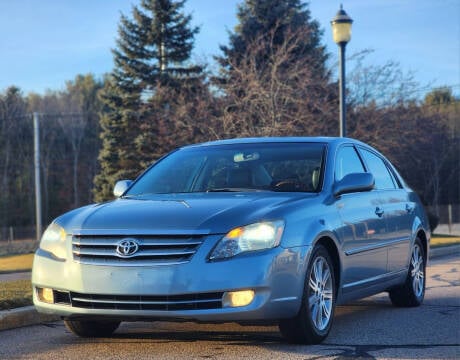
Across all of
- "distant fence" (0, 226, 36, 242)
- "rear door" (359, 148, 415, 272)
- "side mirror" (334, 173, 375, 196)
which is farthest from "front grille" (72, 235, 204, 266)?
"distant fence" (0, 226, 36, 242)

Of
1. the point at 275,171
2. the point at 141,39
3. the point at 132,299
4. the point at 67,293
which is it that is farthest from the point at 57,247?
the point at 141,39

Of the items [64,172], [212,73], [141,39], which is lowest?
[64,172]

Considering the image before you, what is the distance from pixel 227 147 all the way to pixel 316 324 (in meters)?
2.06

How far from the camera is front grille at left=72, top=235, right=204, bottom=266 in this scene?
17.7 ft

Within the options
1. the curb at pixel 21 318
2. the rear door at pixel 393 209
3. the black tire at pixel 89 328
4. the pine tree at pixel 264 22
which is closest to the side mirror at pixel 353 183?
the rear door at pixel 393 209

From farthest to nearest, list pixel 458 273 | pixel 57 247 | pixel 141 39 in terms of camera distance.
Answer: pixel 141 39
pixel 458 273
pixel 57 247

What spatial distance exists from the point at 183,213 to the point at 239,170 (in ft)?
4.37

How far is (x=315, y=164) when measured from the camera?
6.95m

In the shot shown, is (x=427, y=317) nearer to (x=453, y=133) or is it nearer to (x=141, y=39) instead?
(x=141, y=39)

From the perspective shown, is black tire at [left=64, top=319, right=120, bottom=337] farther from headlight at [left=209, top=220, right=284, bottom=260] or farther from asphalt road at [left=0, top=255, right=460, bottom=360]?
headlight at [left=209, top=220, right=284, bottom=260]

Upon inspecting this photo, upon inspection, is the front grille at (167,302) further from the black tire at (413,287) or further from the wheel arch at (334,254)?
the black tire at (413,287)

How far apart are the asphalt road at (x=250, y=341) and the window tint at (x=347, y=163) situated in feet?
4.57

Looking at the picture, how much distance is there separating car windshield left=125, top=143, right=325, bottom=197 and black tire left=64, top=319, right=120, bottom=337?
120cm

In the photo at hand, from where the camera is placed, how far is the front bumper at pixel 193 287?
17.6ft
